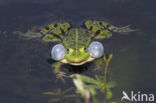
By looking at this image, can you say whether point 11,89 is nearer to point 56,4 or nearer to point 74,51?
point 74,51

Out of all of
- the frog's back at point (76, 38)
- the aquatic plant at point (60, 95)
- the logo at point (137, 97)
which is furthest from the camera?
the frog's back at point (76, 38)

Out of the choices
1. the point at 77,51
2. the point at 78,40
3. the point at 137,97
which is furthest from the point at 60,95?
the point at 78,40

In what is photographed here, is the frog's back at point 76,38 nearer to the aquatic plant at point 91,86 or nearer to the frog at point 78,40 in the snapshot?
the frog at point 78,40

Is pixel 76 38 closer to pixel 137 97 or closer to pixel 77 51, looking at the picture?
pixel 77 51

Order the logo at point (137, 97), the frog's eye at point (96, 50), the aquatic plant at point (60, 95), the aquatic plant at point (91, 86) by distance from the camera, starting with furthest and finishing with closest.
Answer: the frog's eye at point (96, 50)
the aquatic plant at point (60, 95)
the logo at point (137, 97)
the aquatic plant at point (91, 86)

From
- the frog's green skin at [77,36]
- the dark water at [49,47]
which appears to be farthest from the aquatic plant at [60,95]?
the frog's green skin at [77,36]

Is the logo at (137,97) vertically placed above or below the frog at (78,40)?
below
